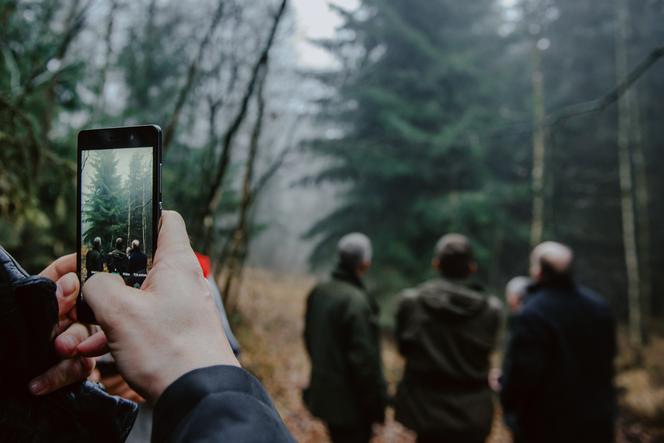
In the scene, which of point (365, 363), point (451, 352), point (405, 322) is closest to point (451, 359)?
point (451, 352)

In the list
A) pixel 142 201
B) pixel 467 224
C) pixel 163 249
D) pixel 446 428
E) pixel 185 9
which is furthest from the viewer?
pixel 467 224

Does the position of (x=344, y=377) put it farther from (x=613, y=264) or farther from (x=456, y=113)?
(x=613, y=264)

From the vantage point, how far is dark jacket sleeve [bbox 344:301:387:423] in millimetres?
3744

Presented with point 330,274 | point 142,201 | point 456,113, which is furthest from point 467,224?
point 142,201

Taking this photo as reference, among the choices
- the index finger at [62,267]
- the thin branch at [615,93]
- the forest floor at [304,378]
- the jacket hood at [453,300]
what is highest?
the thin branch at [615,93]

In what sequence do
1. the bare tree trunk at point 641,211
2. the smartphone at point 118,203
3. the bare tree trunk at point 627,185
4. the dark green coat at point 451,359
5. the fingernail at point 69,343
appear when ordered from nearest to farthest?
1. the fingernail at point 69,343
2. the smartphone at point 118,203
3. the dark green coat at point 451,359
4. the bare tree trunk at point 627,185
5. the bare tree trunk at point 641,211

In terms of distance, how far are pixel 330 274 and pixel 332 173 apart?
278 inches

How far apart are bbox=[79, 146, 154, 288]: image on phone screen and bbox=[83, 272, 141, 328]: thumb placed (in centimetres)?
13

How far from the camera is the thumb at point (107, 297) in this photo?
885 mm

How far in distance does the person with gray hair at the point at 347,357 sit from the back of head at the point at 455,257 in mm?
759

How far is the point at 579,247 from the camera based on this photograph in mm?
13734

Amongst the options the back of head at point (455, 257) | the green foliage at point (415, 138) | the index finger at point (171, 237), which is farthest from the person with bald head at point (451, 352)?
the green foliage at point (415, 138)

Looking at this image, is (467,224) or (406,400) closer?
(406,400)

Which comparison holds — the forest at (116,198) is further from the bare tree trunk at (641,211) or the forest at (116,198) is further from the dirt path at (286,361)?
the bare tree trunk at (641,211)
